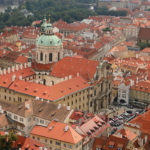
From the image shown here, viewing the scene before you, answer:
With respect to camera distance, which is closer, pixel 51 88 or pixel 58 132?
pixel 58 132

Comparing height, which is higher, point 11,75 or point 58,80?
point 11,75

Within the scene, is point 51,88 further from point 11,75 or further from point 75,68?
point 11,75

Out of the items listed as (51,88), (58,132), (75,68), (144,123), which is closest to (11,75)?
(51,88)

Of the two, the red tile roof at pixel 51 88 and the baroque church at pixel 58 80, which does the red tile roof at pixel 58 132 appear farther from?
the red tile roof at pixel 51 88

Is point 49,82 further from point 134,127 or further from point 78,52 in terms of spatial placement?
point 78,52

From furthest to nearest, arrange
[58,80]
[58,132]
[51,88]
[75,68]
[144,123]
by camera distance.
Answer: [58,80] < [75,68] < [51,88] < [144,123] < [58,132]

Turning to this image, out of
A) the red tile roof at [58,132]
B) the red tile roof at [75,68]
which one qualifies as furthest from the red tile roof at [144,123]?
the red tile roof at [75,68]

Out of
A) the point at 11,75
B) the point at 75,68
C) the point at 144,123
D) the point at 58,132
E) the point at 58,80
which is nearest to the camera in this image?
the point at 58,132

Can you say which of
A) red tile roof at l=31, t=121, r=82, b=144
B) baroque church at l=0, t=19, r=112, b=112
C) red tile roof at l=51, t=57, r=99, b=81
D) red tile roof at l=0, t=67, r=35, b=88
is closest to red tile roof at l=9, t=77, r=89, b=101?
baroque church at l=0, t=19, r=112, b=112
